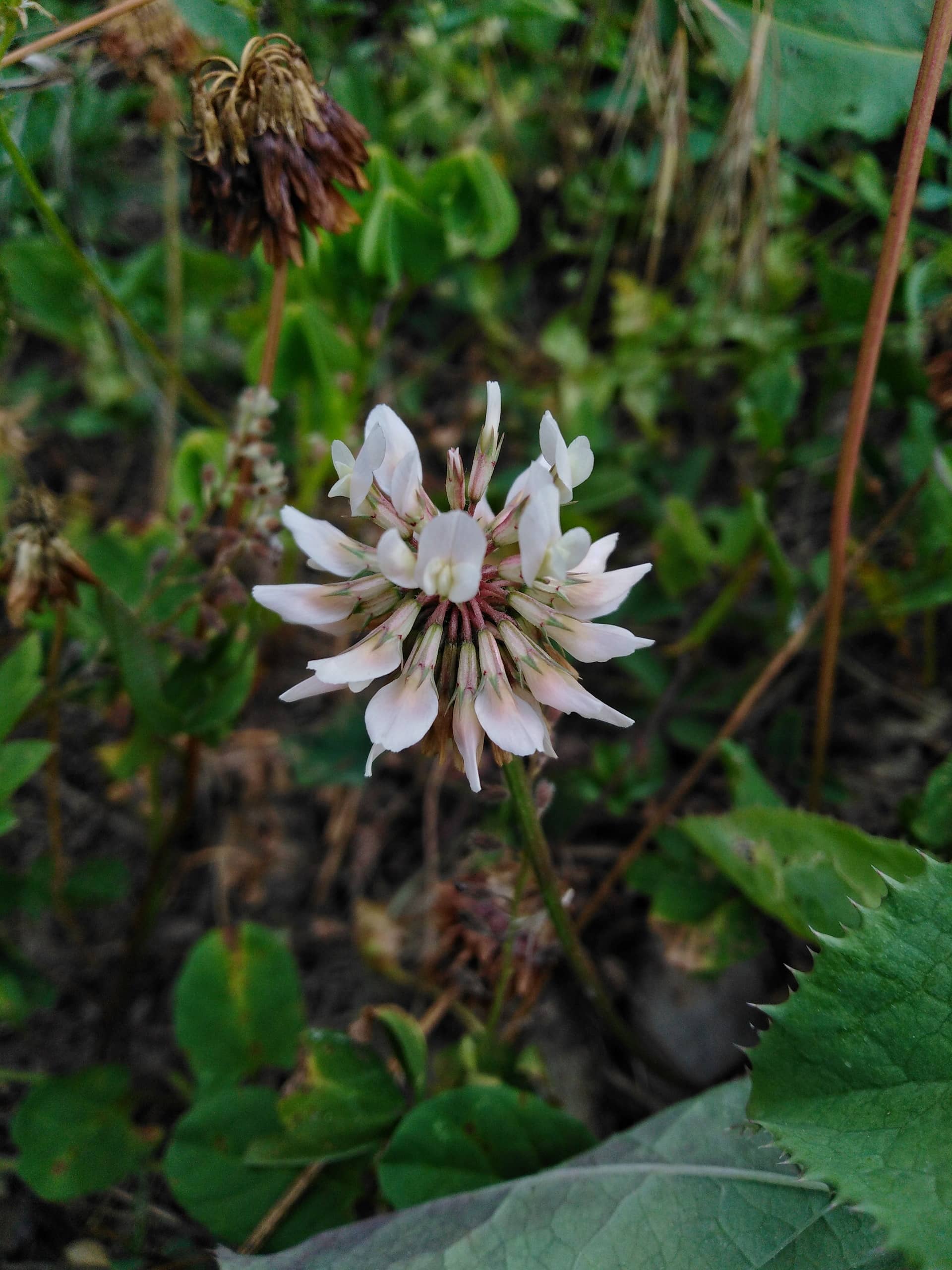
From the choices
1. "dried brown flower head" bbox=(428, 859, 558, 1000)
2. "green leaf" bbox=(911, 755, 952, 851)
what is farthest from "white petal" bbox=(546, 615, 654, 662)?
"green leaf" bbox=(911, 755, 952, 851)

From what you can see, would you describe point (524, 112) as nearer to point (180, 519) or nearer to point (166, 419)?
point (166, 419)

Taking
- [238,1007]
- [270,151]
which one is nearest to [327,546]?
[270,151]

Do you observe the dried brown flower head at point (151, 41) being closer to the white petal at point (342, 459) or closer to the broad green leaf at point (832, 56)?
the broad green leaf at point (832, 56)

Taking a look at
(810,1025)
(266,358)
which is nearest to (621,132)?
(266,358)

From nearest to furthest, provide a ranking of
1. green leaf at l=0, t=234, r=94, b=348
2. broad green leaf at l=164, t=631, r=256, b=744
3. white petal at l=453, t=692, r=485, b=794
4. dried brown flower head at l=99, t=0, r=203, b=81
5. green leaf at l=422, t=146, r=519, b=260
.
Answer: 1. white petal at l=453, t=692, r=485, b=794
2. broad green leaf at l=164, t=631, r=256, b=744
3. dried brown flower head at l=99, t=0, r=203, b=81
4. green leaf at l=422, t=146, r=519, b=260
5. green leaf at l=0, t=234, r=94, b=348

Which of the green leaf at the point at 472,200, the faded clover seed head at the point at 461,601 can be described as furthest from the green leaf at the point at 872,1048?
the green leaf at the point at 472,200

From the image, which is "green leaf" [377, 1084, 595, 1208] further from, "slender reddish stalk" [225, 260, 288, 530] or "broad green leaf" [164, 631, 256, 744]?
"slender reddish stalk" [225, 260, 288, 530]

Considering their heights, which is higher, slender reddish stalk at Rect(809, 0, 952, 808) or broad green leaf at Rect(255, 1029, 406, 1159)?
slender reddish stalk at Rect(809, 0, 952, 808)
